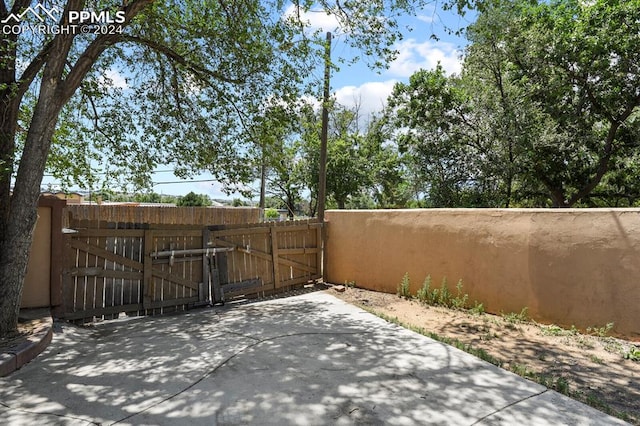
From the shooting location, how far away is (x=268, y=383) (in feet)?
11.3

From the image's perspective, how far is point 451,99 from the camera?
12.8 meters

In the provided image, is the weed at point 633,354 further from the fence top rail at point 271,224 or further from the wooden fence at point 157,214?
the wooden fence at point 157,214

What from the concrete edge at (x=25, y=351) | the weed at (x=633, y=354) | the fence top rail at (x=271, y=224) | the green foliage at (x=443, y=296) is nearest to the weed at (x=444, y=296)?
the green foliage at (x=443, y=296)

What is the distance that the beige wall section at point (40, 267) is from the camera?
509 cm

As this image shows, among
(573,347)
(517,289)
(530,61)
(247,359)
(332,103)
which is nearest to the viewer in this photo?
(247,359)

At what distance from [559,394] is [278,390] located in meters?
2.32

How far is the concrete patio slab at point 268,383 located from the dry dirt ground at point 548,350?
282 mm

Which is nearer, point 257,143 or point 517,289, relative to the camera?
point 517,289

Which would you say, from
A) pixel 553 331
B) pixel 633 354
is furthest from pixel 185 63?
pixel 633 354

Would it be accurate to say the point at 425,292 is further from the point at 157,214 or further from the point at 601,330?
the point at 157,214

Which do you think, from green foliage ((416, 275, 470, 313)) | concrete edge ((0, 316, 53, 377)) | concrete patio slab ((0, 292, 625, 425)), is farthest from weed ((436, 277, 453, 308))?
concrete edge ((0, 316, 53, 377))

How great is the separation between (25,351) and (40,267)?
5.59ft

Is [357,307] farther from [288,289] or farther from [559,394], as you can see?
[559,394]

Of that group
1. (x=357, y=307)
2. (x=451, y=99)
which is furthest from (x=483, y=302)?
(x=451, y=99)
